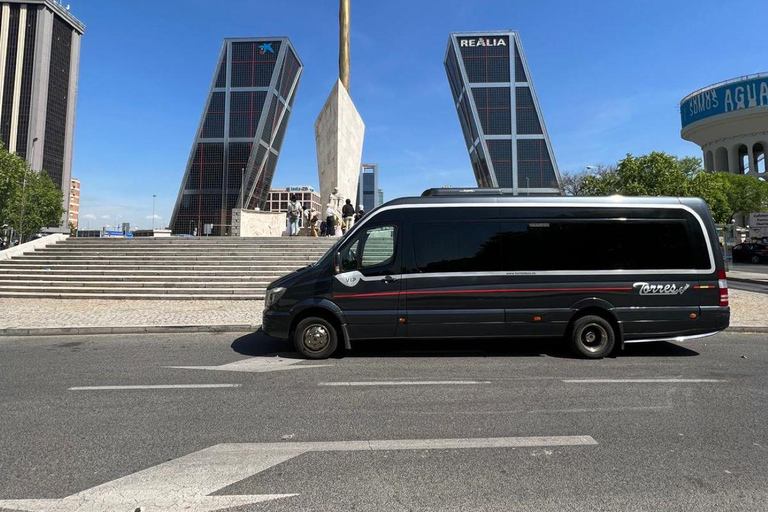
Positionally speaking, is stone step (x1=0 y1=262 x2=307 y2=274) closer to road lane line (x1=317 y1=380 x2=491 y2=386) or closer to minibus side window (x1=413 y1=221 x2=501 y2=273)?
minibus side window (x1=413 y1=221 x2=501 y2=273)

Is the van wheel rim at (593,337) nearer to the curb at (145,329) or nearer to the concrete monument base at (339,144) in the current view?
the curb at (145,329)

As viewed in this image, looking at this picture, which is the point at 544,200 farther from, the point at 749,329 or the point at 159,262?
the point at 159,262

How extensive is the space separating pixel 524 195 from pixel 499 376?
2795mm

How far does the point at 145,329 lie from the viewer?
803 centimetres

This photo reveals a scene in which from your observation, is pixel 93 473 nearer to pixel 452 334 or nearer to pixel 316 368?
pixel 316 368

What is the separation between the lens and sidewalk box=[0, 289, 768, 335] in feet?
26.4

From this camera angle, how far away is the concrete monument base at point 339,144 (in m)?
28.4

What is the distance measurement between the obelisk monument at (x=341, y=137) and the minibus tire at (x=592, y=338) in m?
21.6

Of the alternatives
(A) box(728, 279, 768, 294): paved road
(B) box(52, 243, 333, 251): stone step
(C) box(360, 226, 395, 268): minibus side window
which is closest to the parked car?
(A) box(728, 279, 768, 294): paved road

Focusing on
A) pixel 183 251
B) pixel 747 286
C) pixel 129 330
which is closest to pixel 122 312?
pixel 129 330

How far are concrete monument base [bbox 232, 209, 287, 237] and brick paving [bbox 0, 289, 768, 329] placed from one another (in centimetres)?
1214

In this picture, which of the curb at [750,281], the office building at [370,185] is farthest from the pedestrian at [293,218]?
the office building at [370,185]

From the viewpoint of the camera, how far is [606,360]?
5.86 m

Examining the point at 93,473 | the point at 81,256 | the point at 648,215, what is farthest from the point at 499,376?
the point at 81,256
